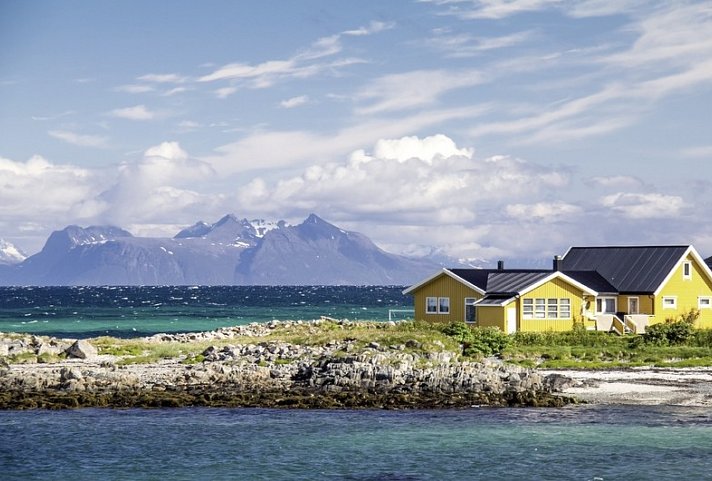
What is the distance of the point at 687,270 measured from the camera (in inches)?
2672

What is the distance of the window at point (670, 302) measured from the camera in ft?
218

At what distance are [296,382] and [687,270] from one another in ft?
116

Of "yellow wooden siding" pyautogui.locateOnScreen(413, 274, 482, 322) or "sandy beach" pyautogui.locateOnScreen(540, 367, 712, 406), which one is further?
"yellow wooden siding" pyautogui.locateOnScreen(413, 274, 482, 322)

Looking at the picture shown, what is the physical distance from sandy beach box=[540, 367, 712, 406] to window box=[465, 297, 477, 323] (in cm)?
1687

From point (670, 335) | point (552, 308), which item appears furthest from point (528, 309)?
point (670, 335)

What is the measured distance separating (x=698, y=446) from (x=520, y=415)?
716 centimetres

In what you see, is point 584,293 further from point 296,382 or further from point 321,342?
point 296,382

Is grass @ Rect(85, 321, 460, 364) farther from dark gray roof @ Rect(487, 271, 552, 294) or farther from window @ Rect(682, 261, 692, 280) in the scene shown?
window @ Rect(682, 261, 692, 280)

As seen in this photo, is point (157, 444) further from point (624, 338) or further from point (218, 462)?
point (624, 338)

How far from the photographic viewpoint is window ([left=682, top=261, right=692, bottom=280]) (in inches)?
2662

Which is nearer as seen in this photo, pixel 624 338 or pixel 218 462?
pixel 218 462

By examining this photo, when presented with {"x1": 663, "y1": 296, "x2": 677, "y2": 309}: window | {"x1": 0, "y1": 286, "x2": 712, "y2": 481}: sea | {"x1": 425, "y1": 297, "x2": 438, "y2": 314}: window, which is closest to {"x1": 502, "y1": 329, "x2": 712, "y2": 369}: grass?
{"x1": 663, "y1": 296, "x2": 677, "y2": 309}: window

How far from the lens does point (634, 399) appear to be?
38781 millimetres

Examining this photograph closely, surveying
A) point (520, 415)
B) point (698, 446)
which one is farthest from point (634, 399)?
point (698, 446)
